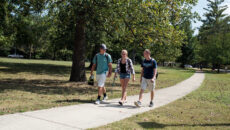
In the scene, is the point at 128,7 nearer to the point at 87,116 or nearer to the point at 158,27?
the point at 158,27

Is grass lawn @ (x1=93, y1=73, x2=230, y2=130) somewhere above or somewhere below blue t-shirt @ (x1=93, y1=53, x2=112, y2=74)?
below

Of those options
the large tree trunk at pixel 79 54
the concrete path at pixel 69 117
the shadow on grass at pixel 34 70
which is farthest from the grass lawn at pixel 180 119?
the shadow on grass at pixel 34 70

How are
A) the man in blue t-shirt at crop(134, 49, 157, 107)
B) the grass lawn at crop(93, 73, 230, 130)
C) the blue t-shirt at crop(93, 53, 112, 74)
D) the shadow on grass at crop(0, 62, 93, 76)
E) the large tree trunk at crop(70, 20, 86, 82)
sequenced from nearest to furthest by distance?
1. the grass lawn at crop(93, 73, 230, 130)
2. the man in blue t-shirt at crop(134, 49, 157, 107)
3. the blue t-shirt at crop(93, 53, 112, 74)
4. the large tree trunk at crop(70, 20, 86, 82)
5. the shadow on grass at crop(0, 62, 93, 76)

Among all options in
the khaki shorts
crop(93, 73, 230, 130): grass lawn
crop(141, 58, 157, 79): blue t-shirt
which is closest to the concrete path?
crop(93, 73, 230, 130): grass lawn

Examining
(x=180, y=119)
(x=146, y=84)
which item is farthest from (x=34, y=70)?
(x=180, y=119)

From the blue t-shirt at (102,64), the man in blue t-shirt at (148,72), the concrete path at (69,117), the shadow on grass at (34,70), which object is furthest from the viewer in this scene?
the shadow on grass at (34,70)

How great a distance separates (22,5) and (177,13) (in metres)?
8.43

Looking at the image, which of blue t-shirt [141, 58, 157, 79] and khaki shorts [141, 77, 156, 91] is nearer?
blue t-shirt [141, 58, 157, 79]

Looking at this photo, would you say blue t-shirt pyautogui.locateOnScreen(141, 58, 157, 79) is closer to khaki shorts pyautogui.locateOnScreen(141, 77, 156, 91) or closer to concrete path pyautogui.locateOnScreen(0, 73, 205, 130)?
khaki shorts pyautogui.locateOnScreen(141, 77, 156, 91)

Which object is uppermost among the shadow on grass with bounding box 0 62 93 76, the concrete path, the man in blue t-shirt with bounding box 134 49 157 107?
the man in blue t-shirt with bounding box 134 49 157 107

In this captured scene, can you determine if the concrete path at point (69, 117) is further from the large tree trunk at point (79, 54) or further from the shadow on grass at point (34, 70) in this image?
the shadow on grass at point (34, 70)

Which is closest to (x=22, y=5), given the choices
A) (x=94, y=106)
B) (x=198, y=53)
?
(x=94, y=106)

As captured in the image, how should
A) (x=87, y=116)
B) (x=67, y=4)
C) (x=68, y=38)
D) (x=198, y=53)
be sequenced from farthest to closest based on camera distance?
(x=198, y=53) < (x=68, y=38) < (x=67, y=4) < (x=87, y=116)

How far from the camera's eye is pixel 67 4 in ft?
40.6
